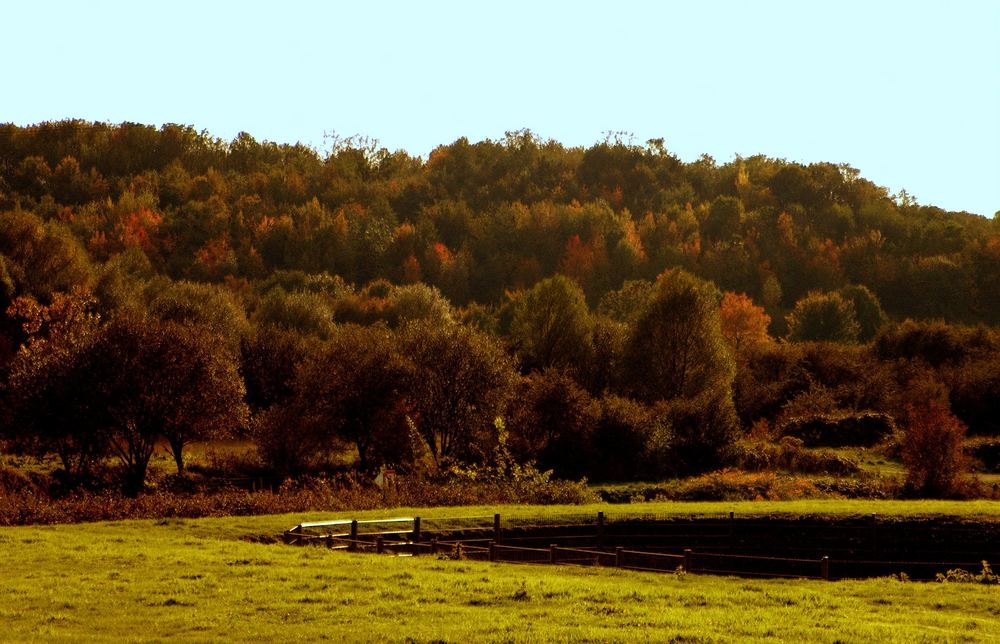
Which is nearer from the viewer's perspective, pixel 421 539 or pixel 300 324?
pixel 421 539

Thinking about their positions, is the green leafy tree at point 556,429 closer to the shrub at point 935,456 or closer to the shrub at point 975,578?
the shrub at point 935,456

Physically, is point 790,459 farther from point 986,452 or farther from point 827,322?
point 827,322

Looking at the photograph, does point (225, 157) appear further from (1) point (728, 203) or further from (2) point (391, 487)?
(2) point (391, 487)

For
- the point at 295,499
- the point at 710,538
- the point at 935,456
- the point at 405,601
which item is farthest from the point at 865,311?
the point at 405,601

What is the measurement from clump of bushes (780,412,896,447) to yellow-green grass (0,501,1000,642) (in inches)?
1747

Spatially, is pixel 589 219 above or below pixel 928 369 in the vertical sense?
above

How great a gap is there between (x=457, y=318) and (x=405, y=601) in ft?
333

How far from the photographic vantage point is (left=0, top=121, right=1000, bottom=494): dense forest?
208ft

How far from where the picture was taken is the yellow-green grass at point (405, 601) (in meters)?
22.0

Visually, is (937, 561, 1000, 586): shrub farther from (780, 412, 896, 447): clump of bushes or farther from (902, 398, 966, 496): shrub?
(780, 412, 896, 447): clump of bushes

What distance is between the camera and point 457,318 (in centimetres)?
12650

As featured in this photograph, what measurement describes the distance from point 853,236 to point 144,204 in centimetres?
10043

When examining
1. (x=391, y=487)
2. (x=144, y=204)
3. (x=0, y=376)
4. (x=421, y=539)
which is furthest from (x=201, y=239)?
(x=421, y=539)

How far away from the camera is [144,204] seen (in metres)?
151
